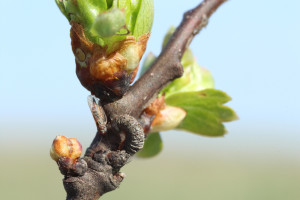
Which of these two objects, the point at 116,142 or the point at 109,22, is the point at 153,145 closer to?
the point at 116,142

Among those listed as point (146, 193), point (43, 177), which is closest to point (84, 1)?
point (146, 193)

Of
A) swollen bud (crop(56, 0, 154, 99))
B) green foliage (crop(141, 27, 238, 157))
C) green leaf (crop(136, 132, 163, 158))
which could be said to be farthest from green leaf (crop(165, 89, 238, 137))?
swollen bud (crop(56, 0, 154, 99))

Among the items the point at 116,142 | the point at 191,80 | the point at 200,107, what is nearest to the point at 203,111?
the point at 200,107

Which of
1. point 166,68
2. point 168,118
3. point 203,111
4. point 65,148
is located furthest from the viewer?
point 203,111

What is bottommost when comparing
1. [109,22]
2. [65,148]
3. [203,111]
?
[65,148]

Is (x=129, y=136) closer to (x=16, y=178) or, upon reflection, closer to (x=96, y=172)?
(x=96, y=172)

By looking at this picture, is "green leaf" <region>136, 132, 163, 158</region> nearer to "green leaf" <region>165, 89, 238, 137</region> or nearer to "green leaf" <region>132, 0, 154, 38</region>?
"green leaf" <region>165, 89, 238, 137</region>
